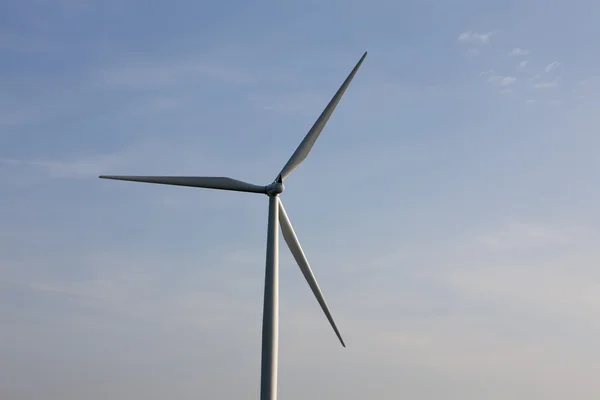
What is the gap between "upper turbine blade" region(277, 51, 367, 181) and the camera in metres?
42.6

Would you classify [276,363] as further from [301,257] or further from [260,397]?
[301,257]

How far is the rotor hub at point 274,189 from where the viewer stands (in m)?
40.3

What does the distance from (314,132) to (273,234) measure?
755cm

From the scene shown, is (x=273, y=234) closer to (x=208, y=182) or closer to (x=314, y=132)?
(x=208, y=182)

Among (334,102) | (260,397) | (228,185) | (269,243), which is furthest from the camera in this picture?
(334,102)

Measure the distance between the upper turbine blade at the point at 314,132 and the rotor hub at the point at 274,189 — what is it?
1.42 metres

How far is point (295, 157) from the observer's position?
42812mm

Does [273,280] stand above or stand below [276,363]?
above

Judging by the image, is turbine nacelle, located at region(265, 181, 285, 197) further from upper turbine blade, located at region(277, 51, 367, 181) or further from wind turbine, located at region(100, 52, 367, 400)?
upper turbine blade, located at region(277, 51, 367, 181)

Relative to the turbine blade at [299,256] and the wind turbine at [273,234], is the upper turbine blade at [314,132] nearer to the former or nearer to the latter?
the wind turbine at [273,234]

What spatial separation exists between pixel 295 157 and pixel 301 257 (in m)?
5.45

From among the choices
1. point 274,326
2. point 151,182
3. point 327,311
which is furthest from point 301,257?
point 151,182

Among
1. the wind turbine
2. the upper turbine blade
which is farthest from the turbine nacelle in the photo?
the upper turbine blade

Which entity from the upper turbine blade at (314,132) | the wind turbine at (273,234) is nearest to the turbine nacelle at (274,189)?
the wind turbine at (273,234)
